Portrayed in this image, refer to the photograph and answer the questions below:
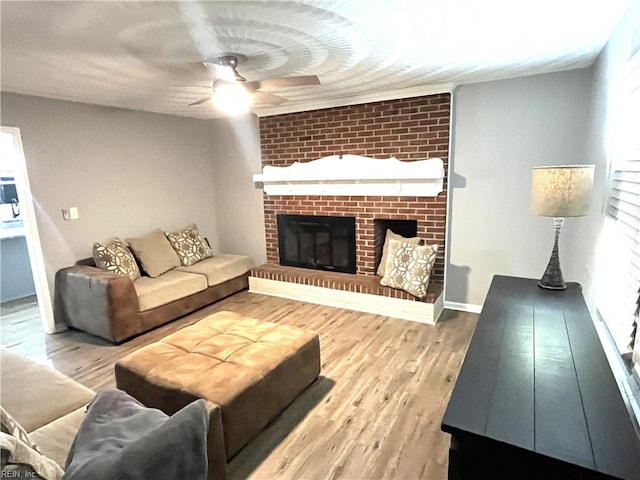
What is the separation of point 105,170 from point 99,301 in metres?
1.52

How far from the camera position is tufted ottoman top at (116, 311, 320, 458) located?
1858 millimetres

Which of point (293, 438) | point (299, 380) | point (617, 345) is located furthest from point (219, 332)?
point (617, 345)

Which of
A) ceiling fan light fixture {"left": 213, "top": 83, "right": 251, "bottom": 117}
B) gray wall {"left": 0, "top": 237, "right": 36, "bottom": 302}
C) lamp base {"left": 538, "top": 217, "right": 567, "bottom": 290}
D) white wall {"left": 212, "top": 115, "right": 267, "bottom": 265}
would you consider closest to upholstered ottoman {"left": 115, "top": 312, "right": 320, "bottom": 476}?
lamp base {"left": 538, "top": 217, "right": 567, "bottom": 290}

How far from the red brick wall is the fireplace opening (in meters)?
0.06

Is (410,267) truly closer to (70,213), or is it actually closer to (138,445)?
(138,445)

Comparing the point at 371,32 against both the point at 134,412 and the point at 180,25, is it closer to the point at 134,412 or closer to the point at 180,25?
the point at 180,25

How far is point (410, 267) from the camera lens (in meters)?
3.55

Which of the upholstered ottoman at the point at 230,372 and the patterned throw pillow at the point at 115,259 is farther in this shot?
the patterned throw pillow at the point at 115,259

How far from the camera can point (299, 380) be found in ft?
7.63

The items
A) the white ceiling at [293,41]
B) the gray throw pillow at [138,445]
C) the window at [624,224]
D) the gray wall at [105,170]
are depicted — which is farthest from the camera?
the gray wall at [105,170]

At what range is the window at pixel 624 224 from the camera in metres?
1.53

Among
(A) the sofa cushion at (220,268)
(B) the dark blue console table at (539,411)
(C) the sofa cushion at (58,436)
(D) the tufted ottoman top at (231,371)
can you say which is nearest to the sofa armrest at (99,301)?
(A) the sofa cushion at (220,268)

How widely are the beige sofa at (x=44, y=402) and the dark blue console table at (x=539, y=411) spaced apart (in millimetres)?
1437

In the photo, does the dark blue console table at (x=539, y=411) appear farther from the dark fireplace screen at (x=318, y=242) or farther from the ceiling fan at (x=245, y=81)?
the dark fireplace screen at (x=318, y=242)
